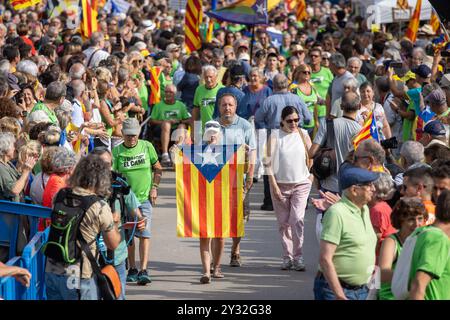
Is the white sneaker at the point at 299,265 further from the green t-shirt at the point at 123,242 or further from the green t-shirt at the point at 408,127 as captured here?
the green t-shirt at the point at 408,127

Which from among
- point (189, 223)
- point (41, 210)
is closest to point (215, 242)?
point (189, 223)

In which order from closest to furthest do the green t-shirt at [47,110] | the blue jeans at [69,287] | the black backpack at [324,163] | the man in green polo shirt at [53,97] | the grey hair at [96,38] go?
1. the blue jeans at [69,287]
2. the black backpack at [324,163]
3. the green t-shirt at [47,110]
4. the man in green polo shirt at [53,97]
5. the grey hair at [96,38]

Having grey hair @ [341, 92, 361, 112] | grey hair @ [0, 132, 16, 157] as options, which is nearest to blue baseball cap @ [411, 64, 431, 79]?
grey hair @ [341, 92, 361, 112]

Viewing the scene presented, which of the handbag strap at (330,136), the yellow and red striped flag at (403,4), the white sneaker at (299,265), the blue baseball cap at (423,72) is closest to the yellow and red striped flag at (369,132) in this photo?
the handbag strap at (330,136)

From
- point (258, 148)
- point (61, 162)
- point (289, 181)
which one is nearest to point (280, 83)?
point (258, 148)

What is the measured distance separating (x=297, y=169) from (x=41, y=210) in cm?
342

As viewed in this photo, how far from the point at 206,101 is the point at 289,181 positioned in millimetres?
4685

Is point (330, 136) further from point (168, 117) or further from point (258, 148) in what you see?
point (168, 117)

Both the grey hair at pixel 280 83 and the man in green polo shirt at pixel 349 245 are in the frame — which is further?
the grey hair at pixel 280 83

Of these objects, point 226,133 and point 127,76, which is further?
point 127,76

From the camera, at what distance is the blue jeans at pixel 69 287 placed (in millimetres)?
7883

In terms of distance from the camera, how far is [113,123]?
14672mm

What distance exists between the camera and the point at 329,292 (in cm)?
755
